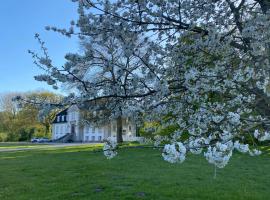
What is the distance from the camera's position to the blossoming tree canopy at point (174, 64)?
13.1 feet

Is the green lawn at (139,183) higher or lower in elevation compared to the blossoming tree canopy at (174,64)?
lower

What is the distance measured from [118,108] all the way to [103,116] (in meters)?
0.31

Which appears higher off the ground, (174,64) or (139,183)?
(174,64)

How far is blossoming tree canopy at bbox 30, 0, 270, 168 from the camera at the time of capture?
13.1 ft

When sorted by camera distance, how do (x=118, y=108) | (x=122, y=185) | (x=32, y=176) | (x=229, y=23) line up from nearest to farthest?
(x=118, y=108)
(x=229, y=23)
(x=122, y=185)
(x=32, y=176)

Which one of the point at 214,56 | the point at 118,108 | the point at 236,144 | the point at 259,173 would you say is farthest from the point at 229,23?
the point at 259,173

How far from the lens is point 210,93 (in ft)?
14.8

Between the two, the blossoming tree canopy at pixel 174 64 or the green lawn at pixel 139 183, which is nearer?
the blossoming tree canopy at pixel 174 64

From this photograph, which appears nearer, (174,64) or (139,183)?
(174,64)

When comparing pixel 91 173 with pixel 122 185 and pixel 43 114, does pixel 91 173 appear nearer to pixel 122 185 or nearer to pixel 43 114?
pixel 122 185

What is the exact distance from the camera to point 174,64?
4699mm

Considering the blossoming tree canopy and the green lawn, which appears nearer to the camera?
the blossoming tree canopy

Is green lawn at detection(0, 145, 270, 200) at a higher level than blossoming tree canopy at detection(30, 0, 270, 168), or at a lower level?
lower

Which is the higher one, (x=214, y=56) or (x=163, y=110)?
(x=214, y=56)
